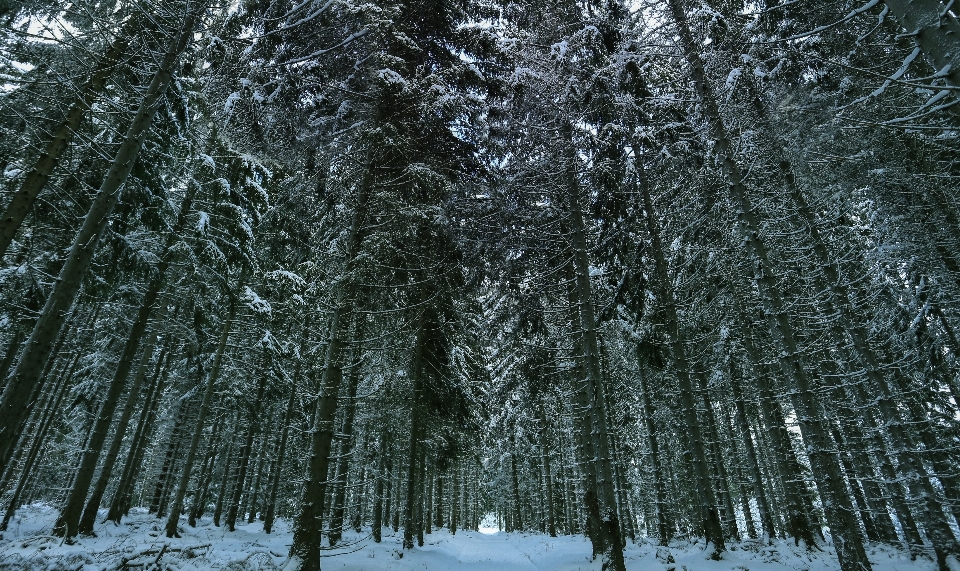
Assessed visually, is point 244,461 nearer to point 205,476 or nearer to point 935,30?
point 205,476

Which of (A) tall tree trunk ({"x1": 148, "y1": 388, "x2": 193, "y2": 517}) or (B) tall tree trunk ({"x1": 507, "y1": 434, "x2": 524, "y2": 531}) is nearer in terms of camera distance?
(A) tall tree trunk ({"x1": 148, "y1": 388, "x2": 193, "y2": 517})

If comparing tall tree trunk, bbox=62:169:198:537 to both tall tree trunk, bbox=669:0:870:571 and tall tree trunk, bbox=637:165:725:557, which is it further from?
tall tree trunk, bbox=669:0:870:571

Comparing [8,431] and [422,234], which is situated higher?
[422,234]

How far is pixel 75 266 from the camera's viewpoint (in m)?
6.06

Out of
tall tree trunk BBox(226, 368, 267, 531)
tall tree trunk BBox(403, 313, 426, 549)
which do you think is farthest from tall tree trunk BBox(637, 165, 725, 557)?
tall tree trunk BBox(226, 368, 267, 531)

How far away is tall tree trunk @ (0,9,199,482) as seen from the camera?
5.44 metres

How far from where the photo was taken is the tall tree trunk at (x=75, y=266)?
17.9 ft

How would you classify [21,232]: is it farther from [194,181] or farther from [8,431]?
[8,431]

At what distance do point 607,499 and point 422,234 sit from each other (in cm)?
757

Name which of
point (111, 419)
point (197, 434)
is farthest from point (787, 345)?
point (197, 434)

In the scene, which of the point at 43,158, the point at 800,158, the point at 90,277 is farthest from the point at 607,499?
the point at 90,277

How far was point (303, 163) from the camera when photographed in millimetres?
9602

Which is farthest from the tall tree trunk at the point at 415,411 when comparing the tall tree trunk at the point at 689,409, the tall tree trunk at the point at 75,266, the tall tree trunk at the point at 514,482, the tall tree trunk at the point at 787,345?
the tall tree trunk at the point at 787,345

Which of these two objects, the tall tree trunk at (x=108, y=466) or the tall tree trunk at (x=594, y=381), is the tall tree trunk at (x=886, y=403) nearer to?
the tall tree trunk at (x=594, y=381)
